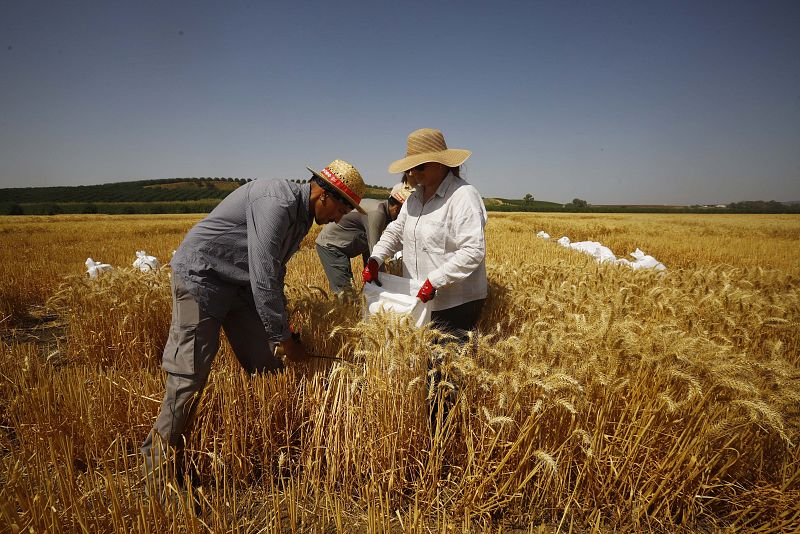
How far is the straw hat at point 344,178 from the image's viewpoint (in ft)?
7.08

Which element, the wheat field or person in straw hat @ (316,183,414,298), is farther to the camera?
person in straw hat @ (316,183,414,298)

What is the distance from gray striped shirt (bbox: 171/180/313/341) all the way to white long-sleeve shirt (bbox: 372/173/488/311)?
110cm

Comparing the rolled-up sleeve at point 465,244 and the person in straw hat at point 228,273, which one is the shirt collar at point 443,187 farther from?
the person in straw hat at point 228,273

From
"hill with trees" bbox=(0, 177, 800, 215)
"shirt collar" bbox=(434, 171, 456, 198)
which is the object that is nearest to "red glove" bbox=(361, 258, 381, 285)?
"shirt collar" bbox=(434, 171, 456, 198)

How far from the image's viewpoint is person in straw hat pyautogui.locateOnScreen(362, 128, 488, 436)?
2.69 meters

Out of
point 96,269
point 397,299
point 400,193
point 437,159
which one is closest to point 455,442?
point 397,299

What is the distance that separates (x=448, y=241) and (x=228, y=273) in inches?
65.9

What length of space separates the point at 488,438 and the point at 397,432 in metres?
0.49

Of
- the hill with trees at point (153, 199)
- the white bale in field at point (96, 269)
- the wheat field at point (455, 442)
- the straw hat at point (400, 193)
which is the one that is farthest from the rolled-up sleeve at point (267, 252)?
the hill with trees at point (153, 199)

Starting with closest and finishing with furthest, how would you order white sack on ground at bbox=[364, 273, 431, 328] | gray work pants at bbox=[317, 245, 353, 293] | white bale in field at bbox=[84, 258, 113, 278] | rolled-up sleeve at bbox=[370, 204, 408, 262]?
white sack on ground at bbox=[364, 273, 431, 328] → rolled-up sleeve at bbox=[370, 204, 408, 262] → gray work pants at bbox=[317, 245, 353, 293] → white bale in field at bbox=[84, 258, 113, 278]

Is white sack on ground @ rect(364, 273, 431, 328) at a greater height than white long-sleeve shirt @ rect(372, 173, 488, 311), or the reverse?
white long-sleeve shirt @ rect(372, 173, 488, 311)

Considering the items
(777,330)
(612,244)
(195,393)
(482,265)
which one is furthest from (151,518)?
(612,244)

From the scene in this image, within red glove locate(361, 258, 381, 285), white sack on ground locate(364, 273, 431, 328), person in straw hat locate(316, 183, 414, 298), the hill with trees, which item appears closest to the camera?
white sack on ground locate(364, 273, 431, 328)

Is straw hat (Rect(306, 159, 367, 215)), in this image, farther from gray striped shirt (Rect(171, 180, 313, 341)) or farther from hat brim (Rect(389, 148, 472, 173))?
hat brim (Rect(389, 148, 472, 173))
